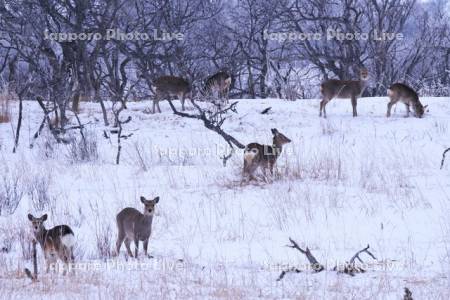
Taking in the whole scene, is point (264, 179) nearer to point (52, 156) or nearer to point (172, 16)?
point (52, 156)

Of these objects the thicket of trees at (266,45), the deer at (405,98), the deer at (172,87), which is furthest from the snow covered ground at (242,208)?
the thicket of trees at (266,45)

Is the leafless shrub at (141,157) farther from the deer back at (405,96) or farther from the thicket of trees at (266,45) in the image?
the thicket of trees at (266,45)

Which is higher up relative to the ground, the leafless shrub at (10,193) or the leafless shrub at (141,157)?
the leafless shrub at (141,157)

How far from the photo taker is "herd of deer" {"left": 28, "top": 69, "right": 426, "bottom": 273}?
7188 mm

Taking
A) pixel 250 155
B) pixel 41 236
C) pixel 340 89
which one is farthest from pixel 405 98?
pixel 41 236

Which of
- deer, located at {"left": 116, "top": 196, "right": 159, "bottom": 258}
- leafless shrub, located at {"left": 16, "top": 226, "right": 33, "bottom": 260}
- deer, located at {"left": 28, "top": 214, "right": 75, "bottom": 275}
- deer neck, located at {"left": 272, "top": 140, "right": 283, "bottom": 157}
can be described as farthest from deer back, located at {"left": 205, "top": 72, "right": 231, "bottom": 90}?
deer, located at {"left": 28, "top": 214, "right": 75, "bottom": 275}

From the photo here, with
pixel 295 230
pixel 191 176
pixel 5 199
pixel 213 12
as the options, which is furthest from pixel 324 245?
pixel 213 12

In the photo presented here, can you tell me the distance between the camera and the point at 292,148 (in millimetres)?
12844

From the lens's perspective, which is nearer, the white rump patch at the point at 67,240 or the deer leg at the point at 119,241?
the white rump patch at the point at 67,240

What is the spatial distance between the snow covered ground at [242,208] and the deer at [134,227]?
165mm

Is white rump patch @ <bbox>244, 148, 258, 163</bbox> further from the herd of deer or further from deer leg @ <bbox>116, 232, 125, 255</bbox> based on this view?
deer leg @ <bbox>116, 232, 125, 255</bbox>

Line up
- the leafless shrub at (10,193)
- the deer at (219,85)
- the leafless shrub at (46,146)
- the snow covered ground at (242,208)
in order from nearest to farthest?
the snow covered ground at (242,208)
the leafless shrub at (10,193)
the leafless shrub at (46,146)
the deer at (219,85)

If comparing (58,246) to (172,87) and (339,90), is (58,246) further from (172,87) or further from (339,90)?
(172,87)

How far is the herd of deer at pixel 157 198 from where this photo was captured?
7188mm
